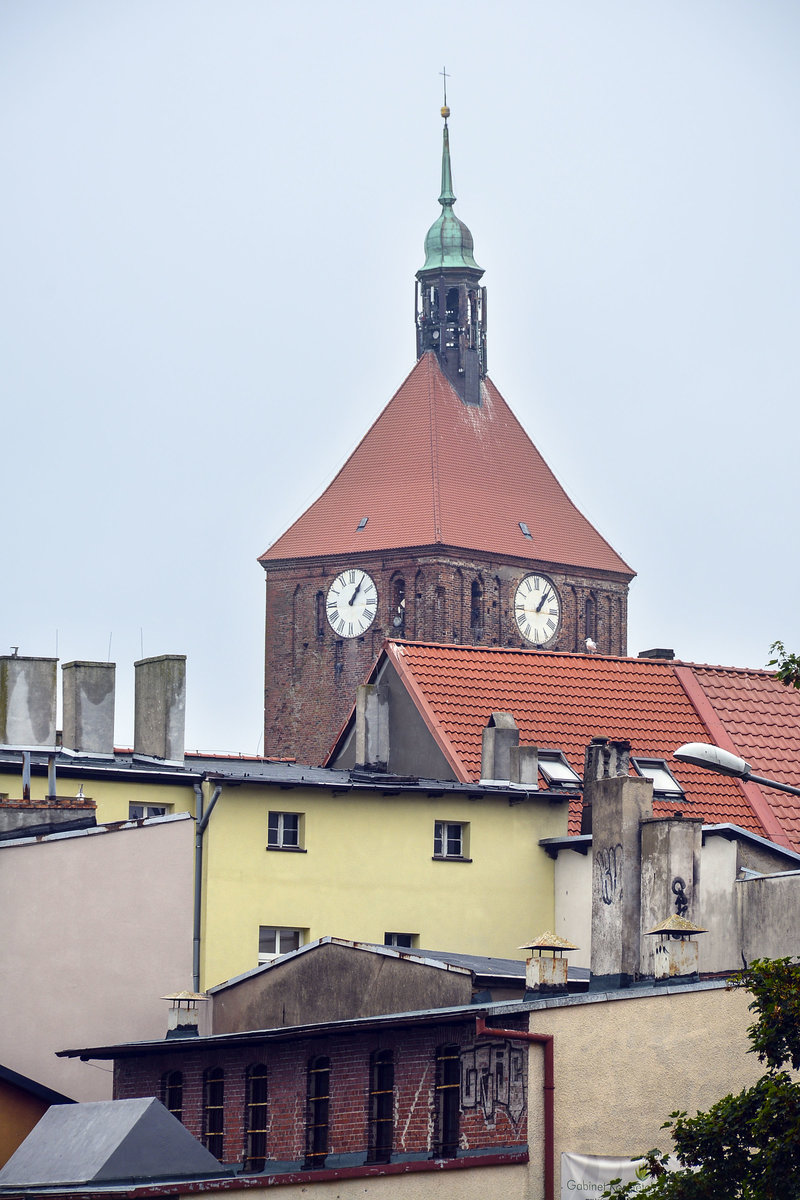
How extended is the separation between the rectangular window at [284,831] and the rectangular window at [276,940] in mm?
1266

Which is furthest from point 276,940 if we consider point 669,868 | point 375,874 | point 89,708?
point 669,868

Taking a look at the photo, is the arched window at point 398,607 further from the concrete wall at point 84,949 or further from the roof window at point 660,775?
the concrete wall at point 84,949

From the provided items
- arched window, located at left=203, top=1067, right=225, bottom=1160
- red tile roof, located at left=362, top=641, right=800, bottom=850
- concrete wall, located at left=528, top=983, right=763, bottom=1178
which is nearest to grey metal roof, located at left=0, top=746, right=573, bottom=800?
red tile roof, located at left=362, top=641, right=800, bottom=850

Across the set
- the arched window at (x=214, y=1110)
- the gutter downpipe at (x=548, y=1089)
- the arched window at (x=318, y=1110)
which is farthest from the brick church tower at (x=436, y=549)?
the gutter downpipe at (x=548, y=1089)

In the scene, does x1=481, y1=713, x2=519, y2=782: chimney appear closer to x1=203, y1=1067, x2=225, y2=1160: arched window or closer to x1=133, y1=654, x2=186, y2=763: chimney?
x1=133, y1=654, x2=186, y2=763: chimney

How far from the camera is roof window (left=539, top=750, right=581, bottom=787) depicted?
157 feet

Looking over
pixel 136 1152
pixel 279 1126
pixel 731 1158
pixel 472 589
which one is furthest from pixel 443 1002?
pixel 472 589

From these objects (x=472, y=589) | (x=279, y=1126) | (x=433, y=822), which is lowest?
(x=279, y=1126)

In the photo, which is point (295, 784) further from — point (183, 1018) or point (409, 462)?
point (409, 462)

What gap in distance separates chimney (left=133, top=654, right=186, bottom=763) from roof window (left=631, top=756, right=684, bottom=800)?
863 cm

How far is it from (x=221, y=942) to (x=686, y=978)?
12.4 m

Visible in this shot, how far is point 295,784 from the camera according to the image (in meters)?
43.5

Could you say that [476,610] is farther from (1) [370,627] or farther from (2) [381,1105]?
(2) [381,1105]

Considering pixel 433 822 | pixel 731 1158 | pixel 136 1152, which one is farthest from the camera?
pixel 433 822
